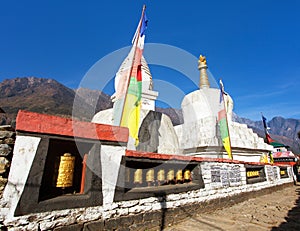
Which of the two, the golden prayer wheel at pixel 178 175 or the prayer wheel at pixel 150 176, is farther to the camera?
the golden prayer wheel at pixel 178 175

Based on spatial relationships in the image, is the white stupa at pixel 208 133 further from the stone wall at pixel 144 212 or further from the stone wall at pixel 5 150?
the stone wall at pixel 5 150

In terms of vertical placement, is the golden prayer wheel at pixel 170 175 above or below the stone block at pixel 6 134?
below

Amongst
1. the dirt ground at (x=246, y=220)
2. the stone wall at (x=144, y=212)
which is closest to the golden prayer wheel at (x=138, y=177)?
the stone wall at (x=144, y=212)

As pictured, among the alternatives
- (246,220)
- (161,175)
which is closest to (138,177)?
(161,175)

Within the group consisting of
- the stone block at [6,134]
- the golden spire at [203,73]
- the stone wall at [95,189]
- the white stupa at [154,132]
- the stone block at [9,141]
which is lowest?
the stone wall at [95,189]

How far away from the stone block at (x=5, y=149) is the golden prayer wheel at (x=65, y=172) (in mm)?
614

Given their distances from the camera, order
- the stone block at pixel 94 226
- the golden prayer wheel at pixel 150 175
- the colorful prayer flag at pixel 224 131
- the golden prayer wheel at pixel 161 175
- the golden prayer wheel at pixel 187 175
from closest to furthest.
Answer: the stone block at pixel 94 226
the golden prayer wheel at pixel 150 175
the golden prayer wheel at pixel 161 175
the golden prayer wheel at pixel 187 175
the colorful prayer flag at pixel 224 131

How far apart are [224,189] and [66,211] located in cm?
392

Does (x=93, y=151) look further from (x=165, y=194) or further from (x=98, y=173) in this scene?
(x=165, y=194)

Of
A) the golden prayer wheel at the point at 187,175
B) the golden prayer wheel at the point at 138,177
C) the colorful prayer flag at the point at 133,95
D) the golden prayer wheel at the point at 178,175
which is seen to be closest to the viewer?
the golden prayer wheel at the point at 138,177

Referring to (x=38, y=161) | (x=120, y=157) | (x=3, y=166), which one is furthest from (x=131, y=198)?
(x=3, y=166)

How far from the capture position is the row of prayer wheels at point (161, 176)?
352cm

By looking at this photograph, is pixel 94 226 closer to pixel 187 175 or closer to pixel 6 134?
pixel 6 134

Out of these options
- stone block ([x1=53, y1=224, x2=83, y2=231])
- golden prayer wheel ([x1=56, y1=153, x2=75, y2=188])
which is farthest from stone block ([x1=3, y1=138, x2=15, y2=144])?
stone block ([x1=53, y1=224, x2=83, y2=231])
